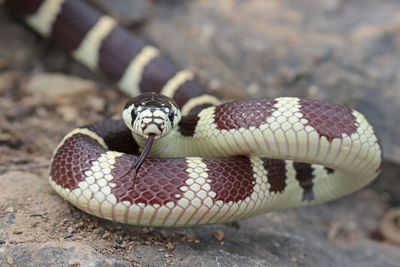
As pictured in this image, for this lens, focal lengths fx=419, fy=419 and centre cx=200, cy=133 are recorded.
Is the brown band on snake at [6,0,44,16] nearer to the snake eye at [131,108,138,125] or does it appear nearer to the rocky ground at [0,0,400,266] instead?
the rocky ground at [0,0,400,266]

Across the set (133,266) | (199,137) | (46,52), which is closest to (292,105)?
(199,137)

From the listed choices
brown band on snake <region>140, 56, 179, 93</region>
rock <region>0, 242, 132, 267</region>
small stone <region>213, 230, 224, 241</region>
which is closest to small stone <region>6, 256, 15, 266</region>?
rock <region>0, 242, 132, 267</region>

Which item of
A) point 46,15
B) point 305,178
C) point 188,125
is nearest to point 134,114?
point 188,125

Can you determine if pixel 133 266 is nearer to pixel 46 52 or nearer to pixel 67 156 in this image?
pixel 67 156

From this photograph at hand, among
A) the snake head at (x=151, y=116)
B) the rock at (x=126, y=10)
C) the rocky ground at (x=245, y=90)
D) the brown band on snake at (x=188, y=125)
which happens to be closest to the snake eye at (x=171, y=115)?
the snake head at (x=151, y=116)

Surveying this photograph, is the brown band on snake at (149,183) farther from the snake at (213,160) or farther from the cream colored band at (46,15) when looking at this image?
the cream colored band at (46,15)
